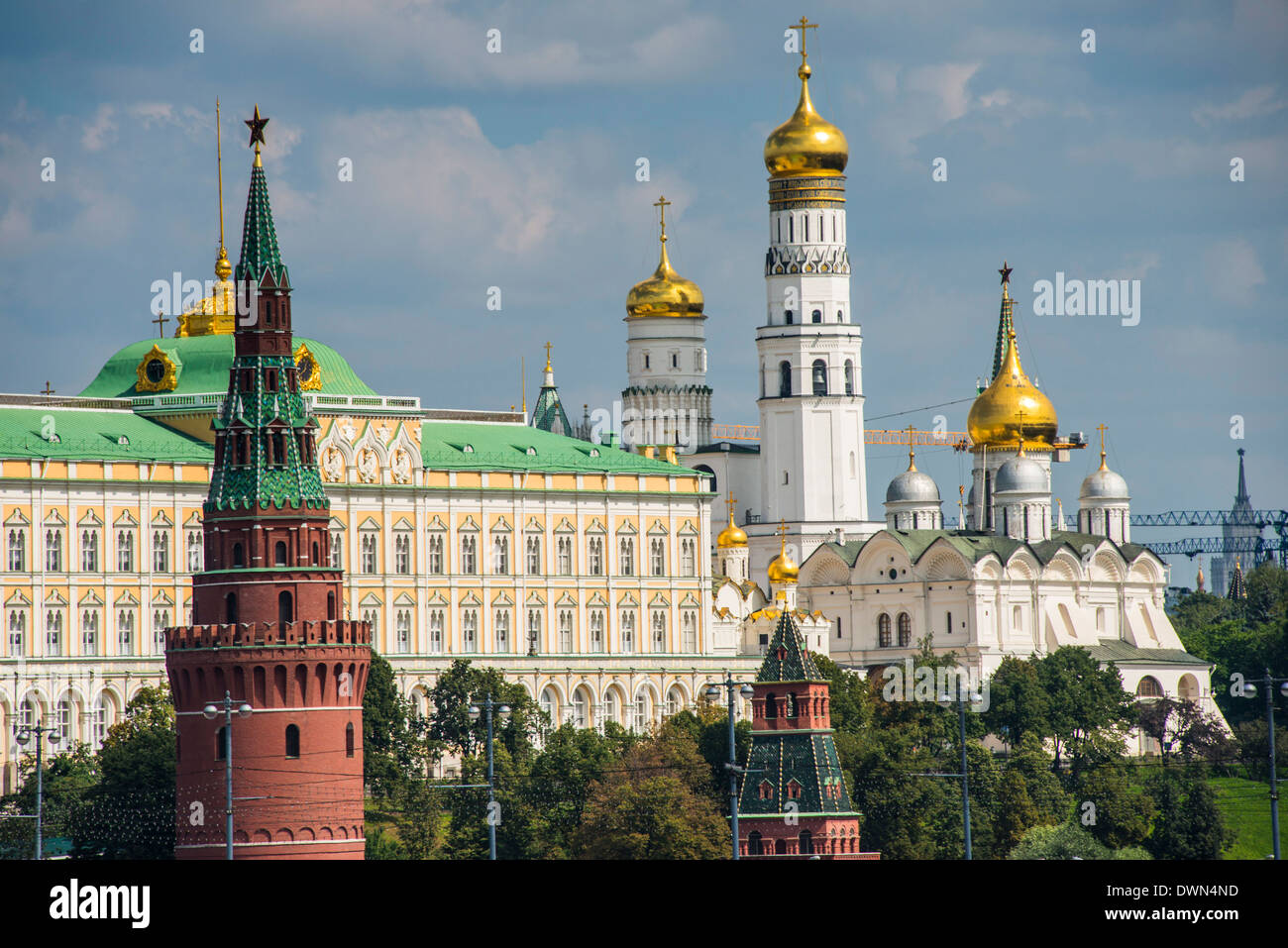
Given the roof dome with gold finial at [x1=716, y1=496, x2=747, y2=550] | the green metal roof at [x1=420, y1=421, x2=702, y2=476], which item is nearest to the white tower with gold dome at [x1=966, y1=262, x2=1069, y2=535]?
the roof dome with gold finial at [x1=716, y1=496, x2=747, y2=550]

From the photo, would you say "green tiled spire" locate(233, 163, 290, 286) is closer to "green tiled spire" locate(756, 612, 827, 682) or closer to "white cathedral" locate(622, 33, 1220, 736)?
"green tiled spire" locate(756, 612, 827, 682)

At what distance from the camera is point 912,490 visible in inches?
7653

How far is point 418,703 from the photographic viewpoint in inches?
5743

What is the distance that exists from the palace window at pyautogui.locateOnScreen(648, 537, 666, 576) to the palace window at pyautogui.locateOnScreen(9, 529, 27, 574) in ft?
123

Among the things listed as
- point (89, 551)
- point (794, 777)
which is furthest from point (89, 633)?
point (794, 777)

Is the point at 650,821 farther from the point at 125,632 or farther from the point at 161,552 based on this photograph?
the point at 161,552

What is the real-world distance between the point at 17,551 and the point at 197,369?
16.7 m

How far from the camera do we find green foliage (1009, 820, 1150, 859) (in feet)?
363

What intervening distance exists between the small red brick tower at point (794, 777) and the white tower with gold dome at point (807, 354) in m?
68.2

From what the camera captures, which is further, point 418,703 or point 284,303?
point 418,703

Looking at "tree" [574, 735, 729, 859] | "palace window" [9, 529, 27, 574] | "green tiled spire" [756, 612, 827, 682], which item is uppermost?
"palace window" [9, 529, 27, 574]
